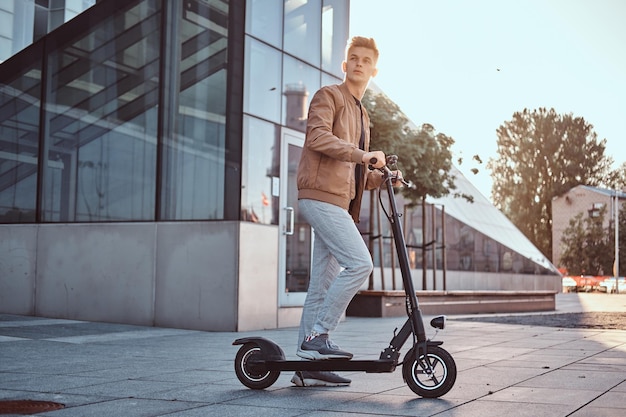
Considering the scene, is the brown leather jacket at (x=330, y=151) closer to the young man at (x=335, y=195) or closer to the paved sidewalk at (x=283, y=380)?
the young man at (x=335, y=195)

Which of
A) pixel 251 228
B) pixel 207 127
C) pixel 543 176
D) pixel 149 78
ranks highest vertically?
pixel 543 176

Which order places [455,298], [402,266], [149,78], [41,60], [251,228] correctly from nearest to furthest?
[402,266], [251,228], [149,78], [41,60], [455,298]

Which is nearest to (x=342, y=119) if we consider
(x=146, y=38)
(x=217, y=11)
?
(x=217, y=11)

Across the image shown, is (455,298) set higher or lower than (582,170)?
lower

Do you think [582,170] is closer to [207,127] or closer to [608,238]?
[608,238]

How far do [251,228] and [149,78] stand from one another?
2.63 meters

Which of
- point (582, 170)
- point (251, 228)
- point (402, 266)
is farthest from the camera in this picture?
point (582, 170)

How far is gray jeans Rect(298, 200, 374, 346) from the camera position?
4.49 metres

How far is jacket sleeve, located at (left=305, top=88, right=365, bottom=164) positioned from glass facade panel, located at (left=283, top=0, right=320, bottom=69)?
689 centimetres

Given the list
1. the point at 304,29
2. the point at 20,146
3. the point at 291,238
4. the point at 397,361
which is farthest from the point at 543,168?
the point at 397,361

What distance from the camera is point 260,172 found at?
1058cm

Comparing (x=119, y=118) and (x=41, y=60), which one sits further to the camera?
(x=41, y=60)

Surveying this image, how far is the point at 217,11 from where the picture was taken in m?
10.7

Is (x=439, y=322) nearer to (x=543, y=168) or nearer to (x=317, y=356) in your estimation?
(x=317, y=356)
